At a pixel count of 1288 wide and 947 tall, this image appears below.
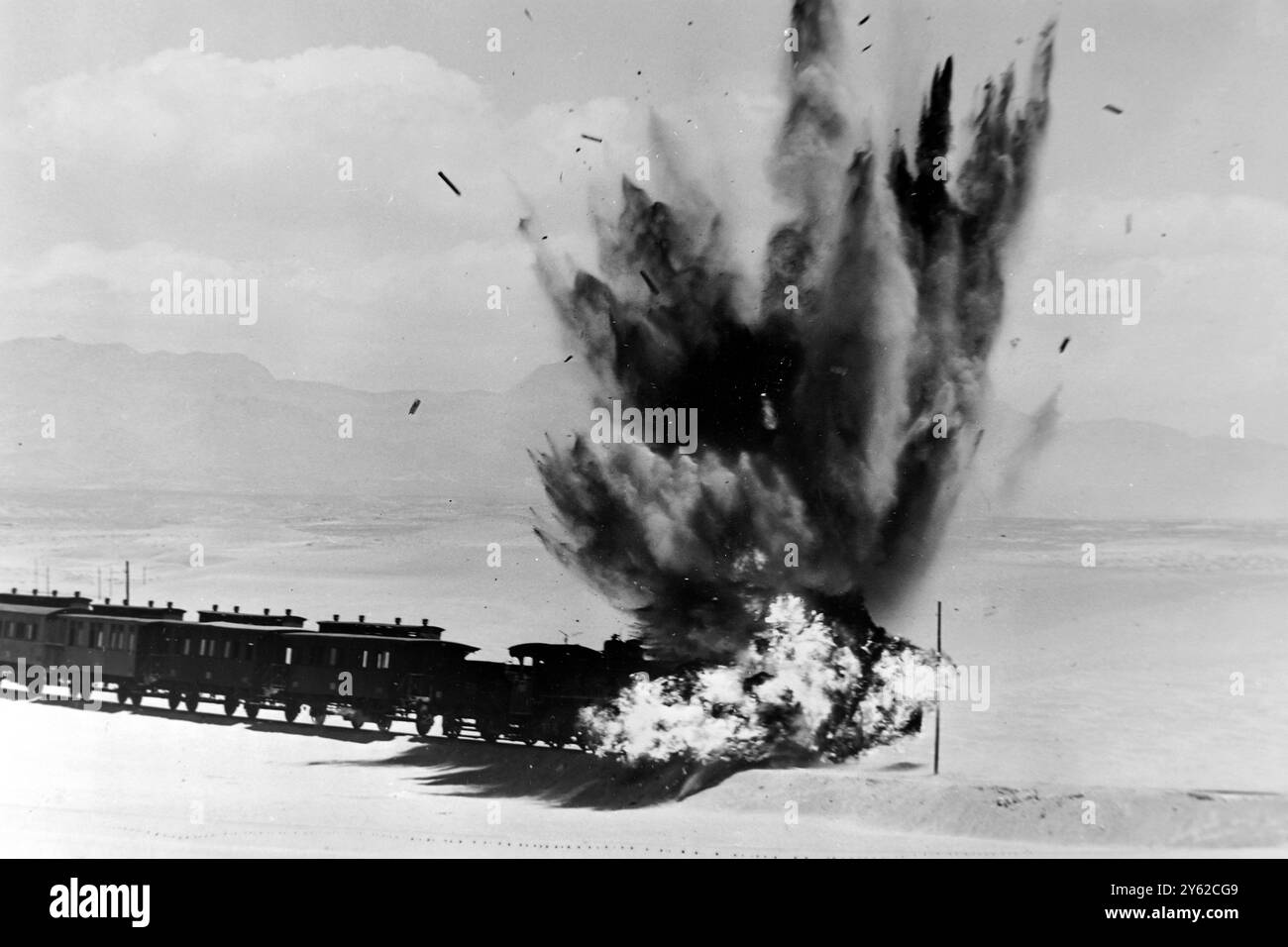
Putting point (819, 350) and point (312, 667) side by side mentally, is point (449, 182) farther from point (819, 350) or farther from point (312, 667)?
point (312, 667)

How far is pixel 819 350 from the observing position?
29328 mm

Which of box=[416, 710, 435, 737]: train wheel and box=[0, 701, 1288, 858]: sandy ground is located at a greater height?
box=[416, 710, 435, 737]: train wheel

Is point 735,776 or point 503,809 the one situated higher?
point 735,776

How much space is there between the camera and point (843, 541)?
29.1 m

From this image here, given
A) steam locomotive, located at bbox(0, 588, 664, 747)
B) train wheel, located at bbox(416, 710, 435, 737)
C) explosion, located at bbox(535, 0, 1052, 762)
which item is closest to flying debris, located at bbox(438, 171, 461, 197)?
explosion, located at bbox(535, 0, 1052, 762)

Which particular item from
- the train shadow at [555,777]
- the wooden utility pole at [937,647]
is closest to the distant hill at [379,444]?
the wooden utility pole at [937,647]

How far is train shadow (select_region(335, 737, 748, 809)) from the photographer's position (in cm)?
2742

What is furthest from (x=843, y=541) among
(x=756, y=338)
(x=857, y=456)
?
(x=756, y=338)

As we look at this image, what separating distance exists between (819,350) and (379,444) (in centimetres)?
1538

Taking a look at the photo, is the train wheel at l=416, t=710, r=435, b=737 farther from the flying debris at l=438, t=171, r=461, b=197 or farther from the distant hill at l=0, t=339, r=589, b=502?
the flying debris at l=438, t=171, r=461, b=197

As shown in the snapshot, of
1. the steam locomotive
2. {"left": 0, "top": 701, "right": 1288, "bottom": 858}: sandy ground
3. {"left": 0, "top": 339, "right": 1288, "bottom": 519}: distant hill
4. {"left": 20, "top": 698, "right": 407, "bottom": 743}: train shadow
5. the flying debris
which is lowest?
{"left": 0, "top": 701, "right": 1288, "bottom": 858}: sandy ground

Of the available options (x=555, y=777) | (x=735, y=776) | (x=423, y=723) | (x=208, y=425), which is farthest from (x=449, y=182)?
(x=735, y=776)

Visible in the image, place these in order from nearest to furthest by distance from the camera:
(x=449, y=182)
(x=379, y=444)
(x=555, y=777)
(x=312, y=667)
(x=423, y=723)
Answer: (x=555, y=777) < (x=423, y=723) < (x=312, y=667) < (x=449, y=182) < (x=379, y=444)

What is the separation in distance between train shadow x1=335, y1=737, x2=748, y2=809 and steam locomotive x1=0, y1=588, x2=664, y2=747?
51 centimetres
